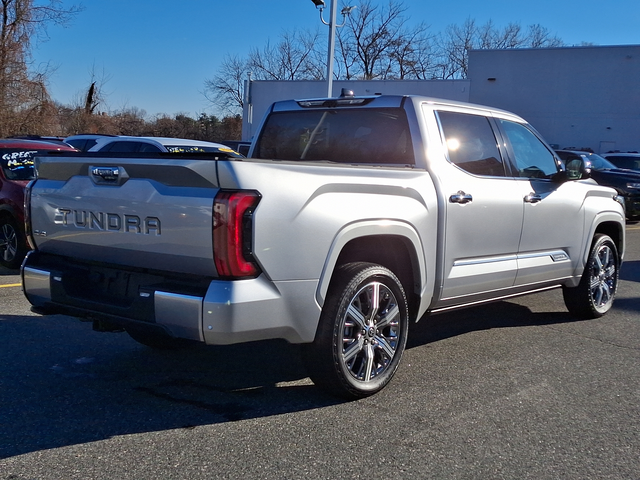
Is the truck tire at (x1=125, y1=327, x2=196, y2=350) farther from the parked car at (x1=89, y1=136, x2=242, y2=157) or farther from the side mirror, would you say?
the parked car at (x1=89, y1=136, x2=242, y2=157)

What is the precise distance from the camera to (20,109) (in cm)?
2469

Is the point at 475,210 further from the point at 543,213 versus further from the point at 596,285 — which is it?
the point at 596,285

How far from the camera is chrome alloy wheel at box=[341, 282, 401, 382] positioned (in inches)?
166

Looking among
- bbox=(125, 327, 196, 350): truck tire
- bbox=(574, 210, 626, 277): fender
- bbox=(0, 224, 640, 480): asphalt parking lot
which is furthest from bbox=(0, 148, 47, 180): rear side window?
bbox=(574, 210, 626, 277): fender

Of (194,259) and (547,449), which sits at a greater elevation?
(194,259)

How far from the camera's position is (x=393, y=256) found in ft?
15.3

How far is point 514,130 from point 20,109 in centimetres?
2275

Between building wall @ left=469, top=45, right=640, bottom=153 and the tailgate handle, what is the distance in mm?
35999

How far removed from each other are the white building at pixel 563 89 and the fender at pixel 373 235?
32.1 meters

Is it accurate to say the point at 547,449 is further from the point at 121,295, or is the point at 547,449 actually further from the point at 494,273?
the point at 121,295

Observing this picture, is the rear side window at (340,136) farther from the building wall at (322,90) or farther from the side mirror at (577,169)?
the building wall at (322,90)

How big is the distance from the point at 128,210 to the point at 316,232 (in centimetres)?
105

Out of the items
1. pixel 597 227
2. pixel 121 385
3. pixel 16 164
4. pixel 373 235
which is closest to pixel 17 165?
pixel 16 164

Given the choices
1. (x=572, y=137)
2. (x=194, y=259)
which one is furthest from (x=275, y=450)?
(x=572, y=137)
